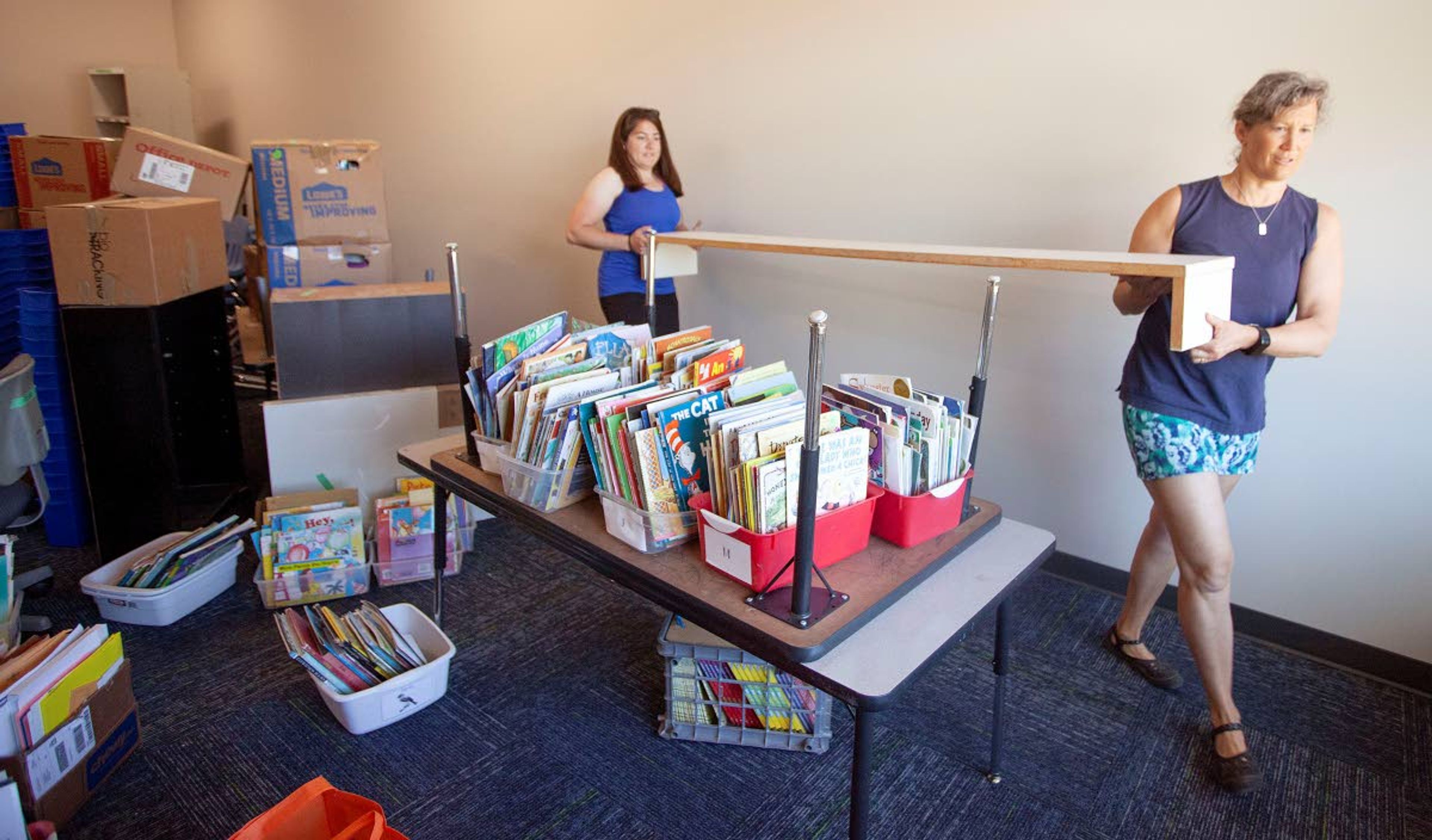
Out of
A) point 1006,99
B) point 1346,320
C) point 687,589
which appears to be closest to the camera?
point 687,589

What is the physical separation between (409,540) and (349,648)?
24.2 inches

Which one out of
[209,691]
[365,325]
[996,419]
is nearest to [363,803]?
[209,691]

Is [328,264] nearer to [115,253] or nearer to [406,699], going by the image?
[115,253]

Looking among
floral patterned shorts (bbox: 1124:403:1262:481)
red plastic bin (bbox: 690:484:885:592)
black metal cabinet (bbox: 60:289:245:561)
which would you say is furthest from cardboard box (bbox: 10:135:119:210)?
floral patterned shorts (bbox: 1124:403:1262:481)

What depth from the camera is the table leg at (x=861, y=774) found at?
1179mm

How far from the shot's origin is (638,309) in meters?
3.11

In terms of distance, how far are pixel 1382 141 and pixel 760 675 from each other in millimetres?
1967

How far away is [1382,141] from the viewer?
203cm

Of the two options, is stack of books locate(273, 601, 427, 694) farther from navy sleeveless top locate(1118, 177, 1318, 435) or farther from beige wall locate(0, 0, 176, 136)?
beige wall locate(0, 0, 176, 136)

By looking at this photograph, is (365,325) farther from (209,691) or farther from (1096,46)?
(1096,46)

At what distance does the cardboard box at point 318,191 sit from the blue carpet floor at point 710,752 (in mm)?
1538

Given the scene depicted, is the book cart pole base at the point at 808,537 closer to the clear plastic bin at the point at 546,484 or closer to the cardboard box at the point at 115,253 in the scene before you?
the clear plastic bin at the point at 546,484

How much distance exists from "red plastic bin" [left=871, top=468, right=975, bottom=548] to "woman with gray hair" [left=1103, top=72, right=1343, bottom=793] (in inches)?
23.6

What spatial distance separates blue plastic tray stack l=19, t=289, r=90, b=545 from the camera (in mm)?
2715
